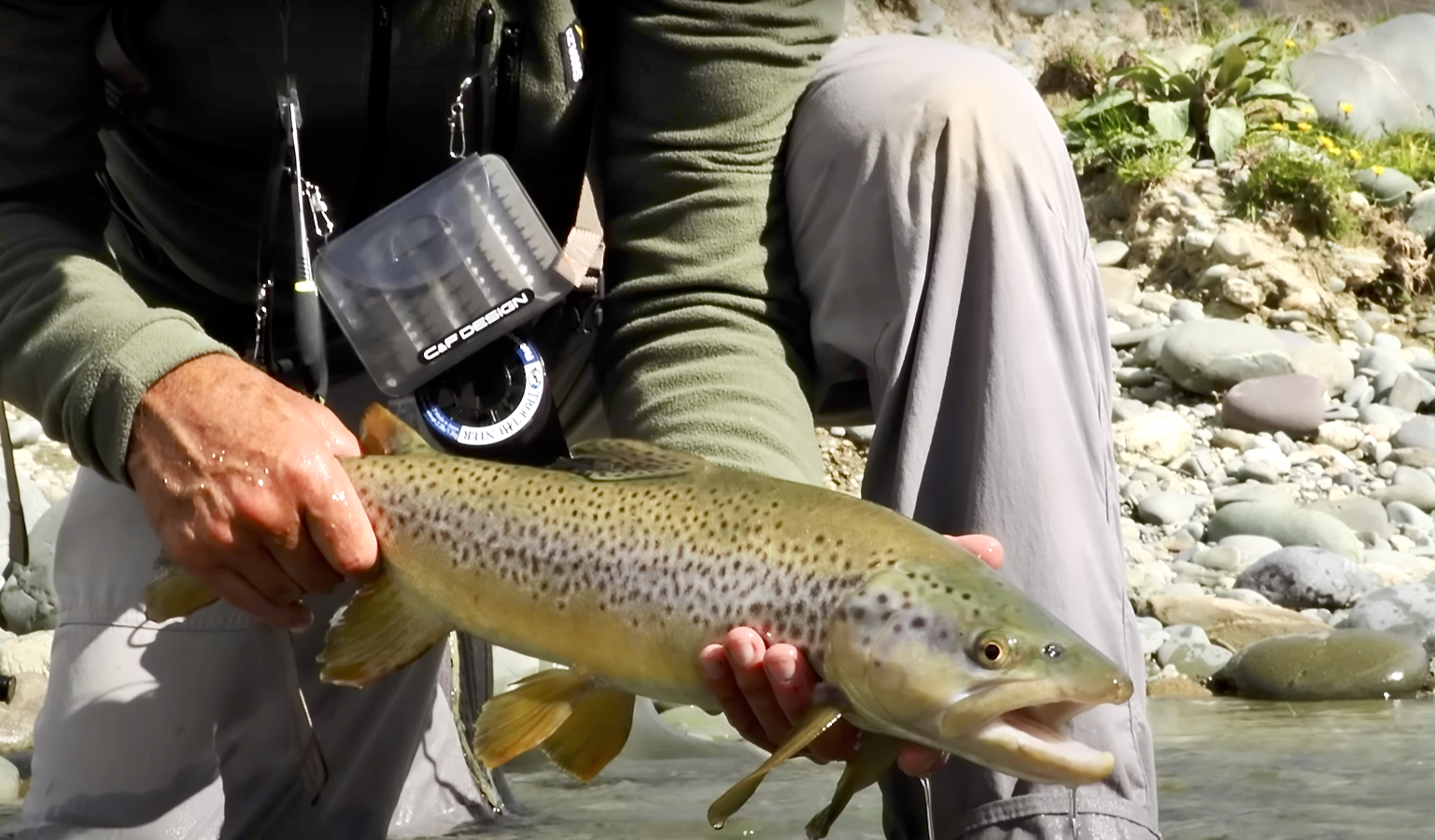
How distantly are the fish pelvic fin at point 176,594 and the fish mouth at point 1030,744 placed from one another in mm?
903

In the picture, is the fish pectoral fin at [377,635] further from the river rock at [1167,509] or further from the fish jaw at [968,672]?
the river rock at [1167,509]

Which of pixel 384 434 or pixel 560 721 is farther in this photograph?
pixel 384 434

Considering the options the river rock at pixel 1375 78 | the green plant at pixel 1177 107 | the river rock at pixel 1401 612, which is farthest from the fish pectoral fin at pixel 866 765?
the river rock at pixel 1375 78

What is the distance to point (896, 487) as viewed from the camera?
204 centimetres

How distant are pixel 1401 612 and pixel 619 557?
3474 mm

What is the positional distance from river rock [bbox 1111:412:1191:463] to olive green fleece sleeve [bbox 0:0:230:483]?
4788 millimetres

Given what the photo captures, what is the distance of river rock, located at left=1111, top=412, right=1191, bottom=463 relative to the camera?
22.3 feet

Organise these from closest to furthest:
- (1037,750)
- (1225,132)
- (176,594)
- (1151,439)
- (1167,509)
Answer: (1037,750)
(176,594)
(1167,509)
(1151,439)
(1225,132)

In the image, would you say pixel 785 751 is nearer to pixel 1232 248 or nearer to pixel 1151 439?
pixel 1151 439

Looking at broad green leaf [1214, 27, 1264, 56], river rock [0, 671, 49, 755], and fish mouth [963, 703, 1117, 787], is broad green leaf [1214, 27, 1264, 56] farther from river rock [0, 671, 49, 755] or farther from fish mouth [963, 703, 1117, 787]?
fish mouth [963, 703, 1117, 787]

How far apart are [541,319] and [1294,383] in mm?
5069

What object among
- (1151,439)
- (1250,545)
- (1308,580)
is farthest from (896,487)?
(1151,439)

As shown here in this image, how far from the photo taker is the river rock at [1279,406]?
6.94 meters

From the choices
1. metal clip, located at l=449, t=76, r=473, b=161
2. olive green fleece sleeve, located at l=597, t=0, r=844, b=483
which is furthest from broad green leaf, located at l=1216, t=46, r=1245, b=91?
metal clip, located at l=449, t=76, r=473, b=161
